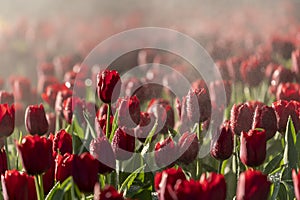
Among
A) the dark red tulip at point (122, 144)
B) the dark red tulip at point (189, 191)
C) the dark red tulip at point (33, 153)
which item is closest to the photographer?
the dark red tulip at point (189, 191)

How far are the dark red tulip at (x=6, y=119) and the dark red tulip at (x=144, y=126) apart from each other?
0.42m

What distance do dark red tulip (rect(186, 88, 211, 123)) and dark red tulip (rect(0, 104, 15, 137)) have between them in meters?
0.60

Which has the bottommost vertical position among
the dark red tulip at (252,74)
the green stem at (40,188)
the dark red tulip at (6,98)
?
the green stem at (40,188)

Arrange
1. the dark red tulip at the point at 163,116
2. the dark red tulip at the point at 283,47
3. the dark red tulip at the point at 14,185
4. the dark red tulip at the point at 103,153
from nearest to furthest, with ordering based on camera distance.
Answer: the dark red tulip at the point at 14,185 < the dark red tulip at the point at 103,153 < the dark red tulip at the point at 163,116 < the dark red tulip at the point at 283,47

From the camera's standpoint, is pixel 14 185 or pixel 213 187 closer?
pixel 213 187

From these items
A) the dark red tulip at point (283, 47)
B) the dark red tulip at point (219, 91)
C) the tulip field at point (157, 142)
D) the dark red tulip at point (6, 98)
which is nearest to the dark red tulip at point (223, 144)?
the tulip field at point (157, 142)

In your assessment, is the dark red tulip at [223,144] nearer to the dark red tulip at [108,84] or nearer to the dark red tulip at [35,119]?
the dark red tulip at [108,84]

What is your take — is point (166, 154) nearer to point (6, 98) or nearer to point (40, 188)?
point (40, 188)

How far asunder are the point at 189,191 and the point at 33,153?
1.83 ft

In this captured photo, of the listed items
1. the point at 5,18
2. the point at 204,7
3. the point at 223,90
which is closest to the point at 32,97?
the point at 223,90

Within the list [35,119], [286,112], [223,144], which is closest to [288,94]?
[286,112]

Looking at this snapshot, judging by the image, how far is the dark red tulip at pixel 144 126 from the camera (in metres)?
2.66

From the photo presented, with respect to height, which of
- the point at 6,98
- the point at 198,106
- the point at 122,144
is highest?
the point at 6,98

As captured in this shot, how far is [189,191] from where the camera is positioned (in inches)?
63.9
